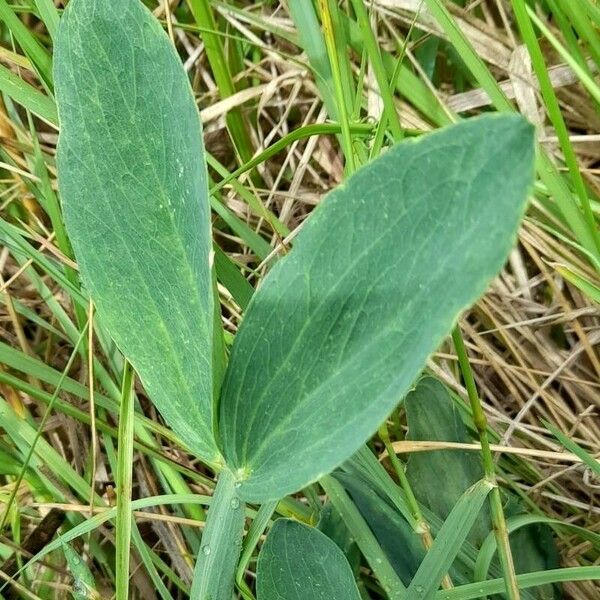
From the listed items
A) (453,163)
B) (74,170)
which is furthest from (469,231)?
(74,170)

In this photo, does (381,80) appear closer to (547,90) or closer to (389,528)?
(547,90)

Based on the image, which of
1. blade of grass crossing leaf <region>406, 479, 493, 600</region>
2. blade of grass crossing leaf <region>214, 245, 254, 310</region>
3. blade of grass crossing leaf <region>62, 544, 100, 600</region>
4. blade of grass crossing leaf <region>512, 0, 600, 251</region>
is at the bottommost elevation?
blade of grass crossing leaf <region>406, 479, 493, 600</region>

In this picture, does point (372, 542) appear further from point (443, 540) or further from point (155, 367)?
point (155, 367)

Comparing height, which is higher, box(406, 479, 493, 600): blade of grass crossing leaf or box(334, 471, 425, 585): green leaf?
box(406, 479, 493, 600): blade of grass crossing leaf

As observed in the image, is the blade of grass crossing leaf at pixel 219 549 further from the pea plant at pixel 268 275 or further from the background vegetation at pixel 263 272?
the background vegetation at pixel 263 272

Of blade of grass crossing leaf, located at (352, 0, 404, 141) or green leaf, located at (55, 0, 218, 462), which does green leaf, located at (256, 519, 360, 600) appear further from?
blade of grass crossing leaf, located at (352, 0, 404, 141)

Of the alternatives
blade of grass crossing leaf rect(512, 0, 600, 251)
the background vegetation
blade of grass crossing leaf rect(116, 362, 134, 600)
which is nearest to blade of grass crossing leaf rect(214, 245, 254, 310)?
the background vegetation

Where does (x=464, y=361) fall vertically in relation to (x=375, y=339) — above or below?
below

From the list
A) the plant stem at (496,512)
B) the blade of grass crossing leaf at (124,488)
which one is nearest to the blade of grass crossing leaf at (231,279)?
the blade of grass crossing leaf at (124,488)
